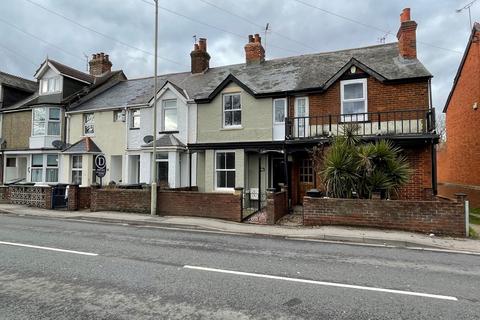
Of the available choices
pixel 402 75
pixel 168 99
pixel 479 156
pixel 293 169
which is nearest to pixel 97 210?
pixel 168 99

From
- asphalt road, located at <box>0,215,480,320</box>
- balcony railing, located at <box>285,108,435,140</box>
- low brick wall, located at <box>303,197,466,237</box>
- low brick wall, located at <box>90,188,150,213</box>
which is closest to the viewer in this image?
asphalt road, located at <box>0,215,480,320</box>

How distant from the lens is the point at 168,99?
60.9ft

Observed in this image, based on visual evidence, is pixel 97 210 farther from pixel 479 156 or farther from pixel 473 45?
pixel 473 45

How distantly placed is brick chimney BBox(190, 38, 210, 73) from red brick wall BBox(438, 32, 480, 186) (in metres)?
16.0

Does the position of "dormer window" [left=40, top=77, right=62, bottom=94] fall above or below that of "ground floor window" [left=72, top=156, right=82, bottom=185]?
above

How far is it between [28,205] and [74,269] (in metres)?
13.9

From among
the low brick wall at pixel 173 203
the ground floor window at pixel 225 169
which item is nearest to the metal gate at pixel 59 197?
the low brick wall at pixel 173 203

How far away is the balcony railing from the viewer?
43.8 feet

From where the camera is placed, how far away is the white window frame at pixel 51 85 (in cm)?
2283

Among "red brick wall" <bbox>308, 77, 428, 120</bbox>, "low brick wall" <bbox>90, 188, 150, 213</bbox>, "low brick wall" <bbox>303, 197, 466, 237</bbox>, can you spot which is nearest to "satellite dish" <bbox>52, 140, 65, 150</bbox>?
"low brick wall" <bbox>90, 188, 150, 213</bbox>

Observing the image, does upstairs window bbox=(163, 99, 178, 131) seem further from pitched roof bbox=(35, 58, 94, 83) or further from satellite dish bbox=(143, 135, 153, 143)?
pitched roof bbox=(35, 58, 94, 83)

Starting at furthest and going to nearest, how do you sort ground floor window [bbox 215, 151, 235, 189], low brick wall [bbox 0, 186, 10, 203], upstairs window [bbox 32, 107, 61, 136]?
upstairs window [bbox 32, 107, 61, 136], low brick wall [bbox 0, 186, 10, 203], ground floor window [bbox 215, 151, 235, 189]

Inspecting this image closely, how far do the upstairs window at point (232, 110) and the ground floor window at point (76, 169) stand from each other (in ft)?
33.5

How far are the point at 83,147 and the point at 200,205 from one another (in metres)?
10.9
